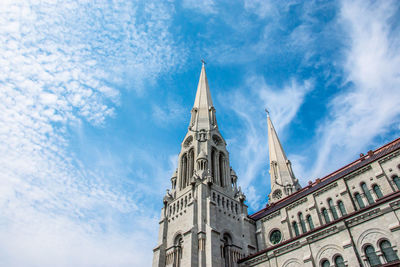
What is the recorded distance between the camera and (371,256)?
1828 centimetres

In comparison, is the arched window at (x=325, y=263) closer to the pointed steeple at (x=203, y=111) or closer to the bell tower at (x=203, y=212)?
the bell tower at (x=203, y=212)

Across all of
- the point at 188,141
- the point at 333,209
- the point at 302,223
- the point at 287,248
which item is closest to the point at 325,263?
the point at 287,248

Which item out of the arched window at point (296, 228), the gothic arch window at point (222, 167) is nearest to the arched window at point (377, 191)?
the arched window at point (296, 228)

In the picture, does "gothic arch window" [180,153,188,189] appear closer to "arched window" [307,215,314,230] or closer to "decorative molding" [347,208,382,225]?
"arched window" [307,215,314,230]

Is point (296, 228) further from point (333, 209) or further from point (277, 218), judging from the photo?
point (333, 209)

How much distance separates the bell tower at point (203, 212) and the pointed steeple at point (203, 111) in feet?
0.96

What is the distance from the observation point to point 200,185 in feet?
105

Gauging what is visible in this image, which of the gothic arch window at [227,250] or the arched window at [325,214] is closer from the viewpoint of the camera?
the arched window at [325,214]

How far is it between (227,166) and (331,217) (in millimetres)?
16106

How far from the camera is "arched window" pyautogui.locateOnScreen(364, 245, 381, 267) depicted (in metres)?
17.9

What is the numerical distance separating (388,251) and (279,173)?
39446 mm

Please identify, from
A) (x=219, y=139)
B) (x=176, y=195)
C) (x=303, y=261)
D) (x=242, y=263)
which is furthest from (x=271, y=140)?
(x=303, y=261)

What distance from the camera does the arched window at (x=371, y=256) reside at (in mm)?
17922

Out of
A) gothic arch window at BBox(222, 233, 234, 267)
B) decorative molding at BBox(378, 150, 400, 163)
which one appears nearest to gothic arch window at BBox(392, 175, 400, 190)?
decorative molding at BBox(378, 150, 400, 163)
